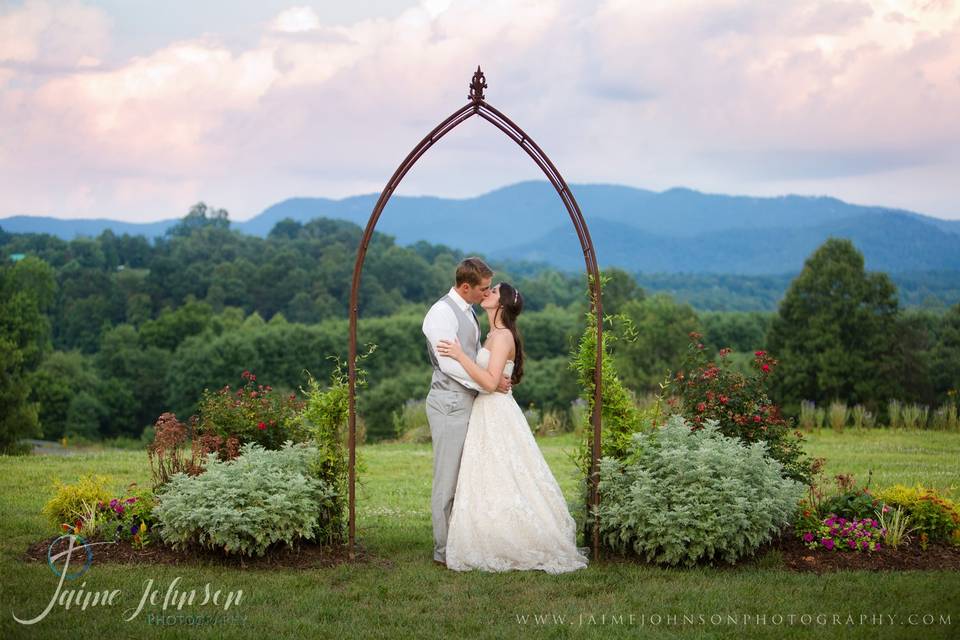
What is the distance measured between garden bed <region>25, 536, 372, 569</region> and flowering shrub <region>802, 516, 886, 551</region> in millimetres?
3373

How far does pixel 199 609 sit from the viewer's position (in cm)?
584

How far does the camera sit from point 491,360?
22.6ft

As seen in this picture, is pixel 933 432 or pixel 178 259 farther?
pixel 178 259

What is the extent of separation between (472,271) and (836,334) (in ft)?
77.8

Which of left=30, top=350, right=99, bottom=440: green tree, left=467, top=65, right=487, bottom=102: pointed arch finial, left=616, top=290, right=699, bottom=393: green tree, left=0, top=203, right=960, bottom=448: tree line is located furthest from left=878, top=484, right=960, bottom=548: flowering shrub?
left=30, top=350, right=99, bottom=440: green tree

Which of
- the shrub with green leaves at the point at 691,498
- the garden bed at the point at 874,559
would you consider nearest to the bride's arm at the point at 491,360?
the shrub with green leaves at the point at 691,498

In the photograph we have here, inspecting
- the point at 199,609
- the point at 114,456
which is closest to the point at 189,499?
the point at 199,609

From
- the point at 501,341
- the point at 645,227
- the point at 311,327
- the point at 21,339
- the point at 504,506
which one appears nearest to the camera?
the point at 504,506

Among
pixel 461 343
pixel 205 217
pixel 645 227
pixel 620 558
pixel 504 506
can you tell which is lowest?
pixel 620 558

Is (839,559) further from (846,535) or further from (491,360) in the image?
(491,360)

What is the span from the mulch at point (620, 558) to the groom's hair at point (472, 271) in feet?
7.38

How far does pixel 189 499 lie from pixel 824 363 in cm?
2447

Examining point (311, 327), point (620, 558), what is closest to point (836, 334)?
point (620, 558)

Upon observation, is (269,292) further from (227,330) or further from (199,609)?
(199,609)
